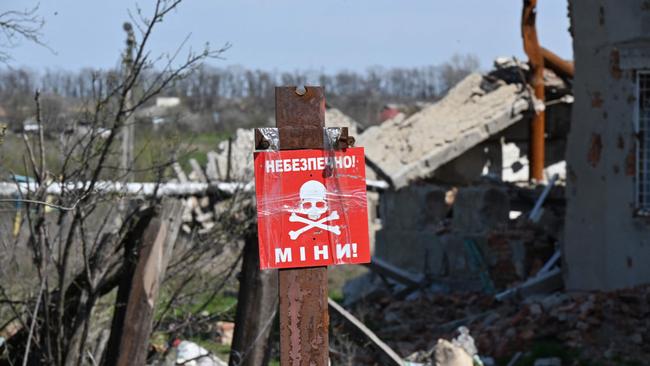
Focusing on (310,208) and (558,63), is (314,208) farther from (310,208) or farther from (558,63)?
(558,63)

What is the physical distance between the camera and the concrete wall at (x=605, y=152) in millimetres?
12312

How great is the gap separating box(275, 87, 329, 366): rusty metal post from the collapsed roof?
44.6 ft

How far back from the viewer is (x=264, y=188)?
4461mm

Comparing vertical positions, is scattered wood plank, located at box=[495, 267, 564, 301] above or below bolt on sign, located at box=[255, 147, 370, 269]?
below

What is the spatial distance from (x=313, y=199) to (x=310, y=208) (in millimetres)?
40

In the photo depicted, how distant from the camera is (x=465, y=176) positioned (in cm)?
1944

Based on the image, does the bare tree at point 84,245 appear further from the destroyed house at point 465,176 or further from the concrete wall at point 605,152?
the destroyed house at point 465,176

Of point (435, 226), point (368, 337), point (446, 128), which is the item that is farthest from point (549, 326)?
point (446, 128)

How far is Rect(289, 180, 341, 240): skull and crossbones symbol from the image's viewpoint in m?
4.48

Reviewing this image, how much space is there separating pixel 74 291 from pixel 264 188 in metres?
4.16

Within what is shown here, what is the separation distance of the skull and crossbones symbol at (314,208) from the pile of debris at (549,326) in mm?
6113

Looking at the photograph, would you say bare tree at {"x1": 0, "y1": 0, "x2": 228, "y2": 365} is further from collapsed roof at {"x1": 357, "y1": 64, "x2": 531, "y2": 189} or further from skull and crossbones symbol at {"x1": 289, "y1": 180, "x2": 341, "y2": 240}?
collapsed roof at {"x1": 357, "y1": 64, "x2": 531, "y2": 189}

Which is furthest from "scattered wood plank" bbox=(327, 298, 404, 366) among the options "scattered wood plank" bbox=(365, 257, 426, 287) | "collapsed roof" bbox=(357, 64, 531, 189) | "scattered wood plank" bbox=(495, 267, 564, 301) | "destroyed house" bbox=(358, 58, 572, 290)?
"collapsed roof" bbox=(357, 64, 531, 189)

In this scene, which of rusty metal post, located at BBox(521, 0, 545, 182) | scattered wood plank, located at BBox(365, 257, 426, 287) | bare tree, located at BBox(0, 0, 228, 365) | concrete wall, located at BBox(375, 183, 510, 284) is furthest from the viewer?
rusty metal post, located at BBox(521, 0, 545, 182)
